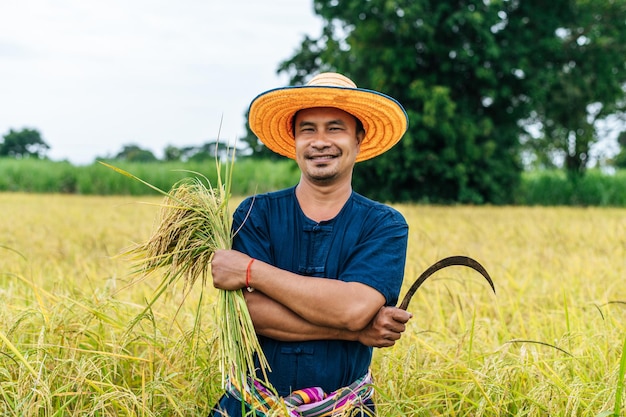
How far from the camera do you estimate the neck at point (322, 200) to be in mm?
2266

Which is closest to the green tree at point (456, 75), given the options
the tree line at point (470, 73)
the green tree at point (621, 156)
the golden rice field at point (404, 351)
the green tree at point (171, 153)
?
the tree line at point (470, 73)

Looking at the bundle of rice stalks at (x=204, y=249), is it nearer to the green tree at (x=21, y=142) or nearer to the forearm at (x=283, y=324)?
the forearm at (x=283, y=324)

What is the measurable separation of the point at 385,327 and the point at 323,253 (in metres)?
0.33

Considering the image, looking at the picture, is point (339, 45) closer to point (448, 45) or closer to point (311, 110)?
point (448, 45)

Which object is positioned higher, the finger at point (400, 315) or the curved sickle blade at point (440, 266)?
the curved sickle blade at point (440, 266)

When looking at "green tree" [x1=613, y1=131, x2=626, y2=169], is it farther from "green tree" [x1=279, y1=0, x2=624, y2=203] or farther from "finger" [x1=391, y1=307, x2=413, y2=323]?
"finger" [x1=391, y1=307, x2=413, y2=323]

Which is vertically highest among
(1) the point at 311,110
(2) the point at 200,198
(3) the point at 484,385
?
(1) the point at 311,110

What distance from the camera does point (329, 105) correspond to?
221 centimetres

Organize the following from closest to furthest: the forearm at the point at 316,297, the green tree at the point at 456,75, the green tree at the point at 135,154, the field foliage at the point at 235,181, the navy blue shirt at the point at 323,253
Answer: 1. the forearm at the point at 316,297
2. the navy blue shirt at the point at 323,253
3. the green tree at the point at 456,75
4. the field foliage at the point at 235,181
5. the green tree at the point at 135,154

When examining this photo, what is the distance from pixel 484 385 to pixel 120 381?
156 centimetres

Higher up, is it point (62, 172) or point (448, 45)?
point (448, 45)

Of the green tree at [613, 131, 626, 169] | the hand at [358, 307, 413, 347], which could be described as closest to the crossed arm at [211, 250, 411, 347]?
the hand at [358, 307, 413, 347]

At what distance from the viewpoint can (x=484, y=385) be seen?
263cm

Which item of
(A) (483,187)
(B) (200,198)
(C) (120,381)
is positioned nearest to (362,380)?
(B) (200,198)
